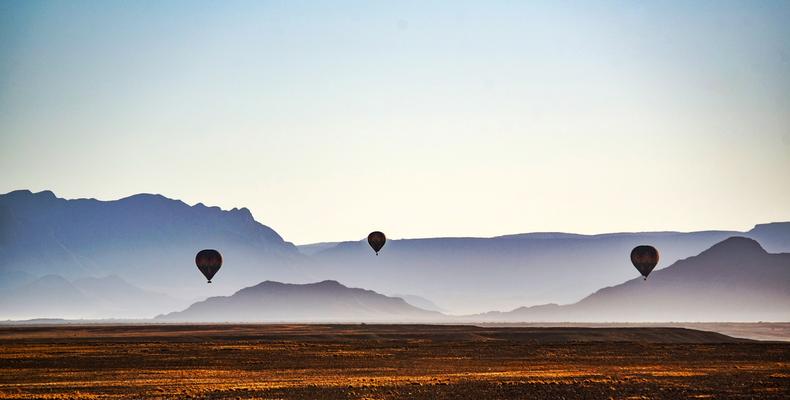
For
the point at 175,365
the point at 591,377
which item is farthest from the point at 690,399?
the point at 175,365

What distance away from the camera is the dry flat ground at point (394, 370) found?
A: 62938 mm

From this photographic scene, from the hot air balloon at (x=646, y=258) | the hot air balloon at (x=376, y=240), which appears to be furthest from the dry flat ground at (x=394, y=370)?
the hot air balloon at (x=376, y=240)

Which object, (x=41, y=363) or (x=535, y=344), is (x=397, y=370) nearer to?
(x=41, y=363)

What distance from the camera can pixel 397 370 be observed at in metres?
78.6

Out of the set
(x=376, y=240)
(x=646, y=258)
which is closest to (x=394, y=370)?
(x=646, y=258)

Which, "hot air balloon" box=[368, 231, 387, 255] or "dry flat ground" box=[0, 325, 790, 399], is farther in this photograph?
"hot air balloon" box=[368, 231, 387, 255]

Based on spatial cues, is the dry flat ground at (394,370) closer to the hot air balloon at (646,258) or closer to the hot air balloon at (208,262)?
the hot air balloon at (646,258)

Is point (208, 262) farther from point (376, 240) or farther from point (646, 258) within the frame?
point (646, 258)

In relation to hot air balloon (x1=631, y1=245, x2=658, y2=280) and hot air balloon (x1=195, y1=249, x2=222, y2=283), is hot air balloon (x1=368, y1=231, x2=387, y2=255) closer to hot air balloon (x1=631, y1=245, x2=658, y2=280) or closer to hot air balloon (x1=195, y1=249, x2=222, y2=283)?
hot air balloon (x1=195, y1=249, x2=222, y2=283)

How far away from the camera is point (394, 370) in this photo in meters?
78.7

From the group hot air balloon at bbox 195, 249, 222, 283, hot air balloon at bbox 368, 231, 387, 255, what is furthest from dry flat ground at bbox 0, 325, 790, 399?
hot air balloon at bbox 368, 231, 387, 255

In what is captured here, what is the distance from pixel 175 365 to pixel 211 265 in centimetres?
6377

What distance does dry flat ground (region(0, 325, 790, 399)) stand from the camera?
62938mm

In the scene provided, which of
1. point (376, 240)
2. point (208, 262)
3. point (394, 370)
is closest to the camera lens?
point (394, 370)
